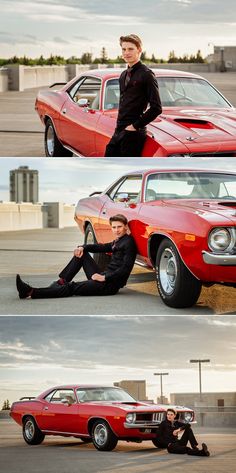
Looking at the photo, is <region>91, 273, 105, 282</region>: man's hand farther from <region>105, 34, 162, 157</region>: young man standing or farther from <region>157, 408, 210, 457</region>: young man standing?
<region>157, 408, 210, 457</region>: young man standing

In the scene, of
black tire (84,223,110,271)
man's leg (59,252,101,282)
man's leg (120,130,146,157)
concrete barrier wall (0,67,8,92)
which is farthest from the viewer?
concrete barrier wall (0,67,8,92)

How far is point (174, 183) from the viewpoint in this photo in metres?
8.47

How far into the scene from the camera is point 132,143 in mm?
8148

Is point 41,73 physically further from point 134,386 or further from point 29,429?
point 29,429

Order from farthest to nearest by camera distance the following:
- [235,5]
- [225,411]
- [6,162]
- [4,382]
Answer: [225,411], [4,382], [235,5], [6,162]

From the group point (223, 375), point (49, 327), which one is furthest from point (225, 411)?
point (49, 327)

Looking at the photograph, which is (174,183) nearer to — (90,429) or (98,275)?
(98,275)

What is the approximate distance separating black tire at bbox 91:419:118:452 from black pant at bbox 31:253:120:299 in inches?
130

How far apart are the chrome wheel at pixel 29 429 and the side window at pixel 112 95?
5373 millimetres

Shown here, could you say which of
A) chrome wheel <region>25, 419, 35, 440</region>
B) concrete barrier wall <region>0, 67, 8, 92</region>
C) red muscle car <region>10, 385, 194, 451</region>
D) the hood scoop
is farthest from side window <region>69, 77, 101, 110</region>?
concrete barrier wall <region>0, 67, 8, 92</region>

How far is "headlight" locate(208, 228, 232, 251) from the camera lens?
7543 millimetres

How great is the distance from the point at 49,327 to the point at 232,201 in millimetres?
6540

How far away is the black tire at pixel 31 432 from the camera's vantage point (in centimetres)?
1270

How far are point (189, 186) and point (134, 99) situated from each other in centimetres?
99
